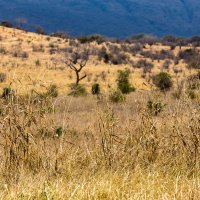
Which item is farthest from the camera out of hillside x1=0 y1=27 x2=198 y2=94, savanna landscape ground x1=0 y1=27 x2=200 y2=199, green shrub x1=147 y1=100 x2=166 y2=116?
hillside x1=0 y1=27 x2=198 y2=94

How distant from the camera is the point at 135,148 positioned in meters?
6.12

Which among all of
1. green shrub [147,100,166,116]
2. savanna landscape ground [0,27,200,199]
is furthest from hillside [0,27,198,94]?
savanna landscape ground [0,27,200,199]

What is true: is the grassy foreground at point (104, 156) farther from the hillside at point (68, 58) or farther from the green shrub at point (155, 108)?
the hillside at point (68, 58)

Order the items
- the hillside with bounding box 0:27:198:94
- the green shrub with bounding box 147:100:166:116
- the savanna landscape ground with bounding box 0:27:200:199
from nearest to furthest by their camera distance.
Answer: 1. the savanna landscape ground with bounding box 0:27:200:199
2. the green shrub with bounding box 147:100:166:116
3. the hillside with bounding box 0:27:198:94

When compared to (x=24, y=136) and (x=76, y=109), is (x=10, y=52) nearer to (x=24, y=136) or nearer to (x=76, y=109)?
(x=76, y=109)

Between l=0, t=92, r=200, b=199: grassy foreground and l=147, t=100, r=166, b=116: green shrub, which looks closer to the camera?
l=0, t=92, r=200, b=199: grassy foreground

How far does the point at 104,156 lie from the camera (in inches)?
238

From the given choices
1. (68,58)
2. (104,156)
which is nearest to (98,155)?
(104,156)

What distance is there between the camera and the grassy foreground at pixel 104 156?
470cm

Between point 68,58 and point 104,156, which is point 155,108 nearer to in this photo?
point 104,156

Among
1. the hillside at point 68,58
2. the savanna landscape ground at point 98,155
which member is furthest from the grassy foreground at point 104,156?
the hillside at point 68,58

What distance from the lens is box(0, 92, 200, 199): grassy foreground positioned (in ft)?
15.4

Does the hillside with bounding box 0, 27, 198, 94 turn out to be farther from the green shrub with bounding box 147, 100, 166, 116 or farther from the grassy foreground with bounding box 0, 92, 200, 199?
the grassy foreground with bounding box 0, 92, 200, 199

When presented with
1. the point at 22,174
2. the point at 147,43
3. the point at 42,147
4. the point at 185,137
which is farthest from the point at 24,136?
the point at 147,43
